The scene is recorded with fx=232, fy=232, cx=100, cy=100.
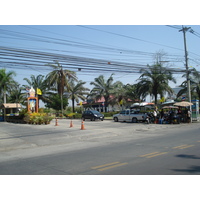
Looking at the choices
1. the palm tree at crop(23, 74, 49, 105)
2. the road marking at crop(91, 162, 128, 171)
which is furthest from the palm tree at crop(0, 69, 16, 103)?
the road marking at crop(91, 162, 128, 171)

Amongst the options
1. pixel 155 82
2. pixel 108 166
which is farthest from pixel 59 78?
pixel 108 166

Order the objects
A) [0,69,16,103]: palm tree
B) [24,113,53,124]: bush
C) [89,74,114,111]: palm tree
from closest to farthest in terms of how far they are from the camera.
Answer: [24,113,53,124]: bush, [0,69,16,103]: palm tree, [89,74,114,111]: palm tree

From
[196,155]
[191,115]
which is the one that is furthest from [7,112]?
[196,155]

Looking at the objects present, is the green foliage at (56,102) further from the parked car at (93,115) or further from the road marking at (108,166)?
the road marking at (108,166)

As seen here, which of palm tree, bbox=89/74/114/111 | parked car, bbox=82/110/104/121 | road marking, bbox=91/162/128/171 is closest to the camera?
road marking, bbox=91/162/128/171

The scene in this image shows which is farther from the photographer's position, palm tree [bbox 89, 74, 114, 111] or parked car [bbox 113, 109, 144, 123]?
palm tree [bbox 89, 74, 114, 111]

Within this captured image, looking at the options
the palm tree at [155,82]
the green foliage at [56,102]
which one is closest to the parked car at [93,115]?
the palm tree at [155,82]

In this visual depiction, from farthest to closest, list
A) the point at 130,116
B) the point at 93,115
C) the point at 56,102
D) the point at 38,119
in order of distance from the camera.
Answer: the point at 56,102 < the point at 93,115 < the point at 130,116 < the point at 38,119

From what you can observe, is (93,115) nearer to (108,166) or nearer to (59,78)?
(59,78)

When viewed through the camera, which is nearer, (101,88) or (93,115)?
(93,115)

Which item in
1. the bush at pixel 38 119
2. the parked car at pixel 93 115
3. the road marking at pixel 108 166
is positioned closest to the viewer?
the road marking at pixel 108 166

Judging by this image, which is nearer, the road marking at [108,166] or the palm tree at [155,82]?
the road marking at [108,166]

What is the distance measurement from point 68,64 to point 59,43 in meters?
1.73

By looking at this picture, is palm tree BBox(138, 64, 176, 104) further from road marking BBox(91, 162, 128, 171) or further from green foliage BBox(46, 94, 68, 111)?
road marking BBox(91, 162, 128, 171)
